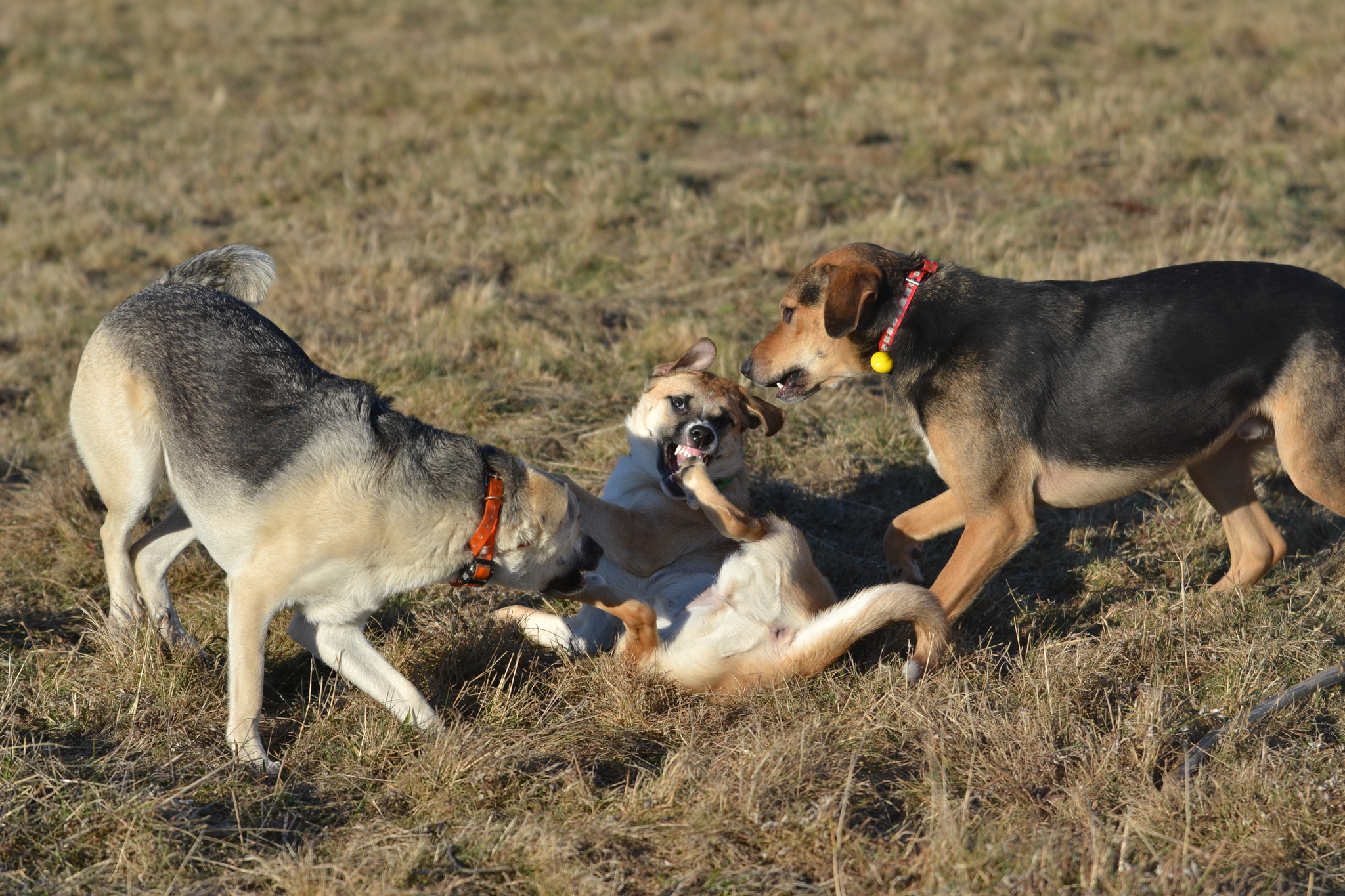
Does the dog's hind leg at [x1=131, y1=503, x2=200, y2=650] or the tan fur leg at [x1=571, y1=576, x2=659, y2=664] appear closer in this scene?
the tan fur leg at [x1=571, y1=576, x2=659, y2=664]

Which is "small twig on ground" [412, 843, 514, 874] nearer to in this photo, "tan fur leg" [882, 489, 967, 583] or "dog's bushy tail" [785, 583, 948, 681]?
"dog's bushy tail" [785, 583, 948, 681]

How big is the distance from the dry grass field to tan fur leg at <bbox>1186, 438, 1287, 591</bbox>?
18 cm

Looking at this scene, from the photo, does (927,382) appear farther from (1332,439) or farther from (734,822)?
(734,822)

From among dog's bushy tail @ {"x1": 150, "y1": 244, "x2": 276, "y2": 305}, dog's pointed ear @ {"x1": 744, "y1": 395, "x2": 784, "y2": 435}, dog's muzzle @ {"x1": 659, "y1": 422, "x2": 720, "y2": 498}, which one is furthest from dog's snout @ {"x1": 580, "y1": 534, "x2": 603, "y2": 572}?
dog's bushy tail @ {"x1": 150, "y1": 244, "x2": 276, "y2": 305}

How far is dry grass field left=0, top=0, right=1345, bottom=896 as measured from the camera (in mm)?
3254

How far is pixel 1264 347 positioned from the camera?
452cm

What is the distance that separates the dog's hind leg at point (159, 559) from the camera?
15.6 feet

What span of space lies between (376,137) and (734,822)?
1029 cm

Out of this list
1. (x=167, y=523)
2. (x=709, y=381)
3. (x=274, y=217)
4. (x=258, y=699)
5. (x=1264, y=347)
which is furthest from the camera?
(x=274, y=217)

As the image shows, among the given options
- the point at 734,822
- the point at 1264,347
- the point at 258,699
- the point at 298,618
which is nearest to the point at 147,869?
the point at 258,699

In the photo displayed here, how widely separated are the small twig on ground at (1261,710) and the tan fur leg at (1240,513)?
0.98 meters

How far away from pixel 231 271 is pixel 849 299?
2944 millimetres

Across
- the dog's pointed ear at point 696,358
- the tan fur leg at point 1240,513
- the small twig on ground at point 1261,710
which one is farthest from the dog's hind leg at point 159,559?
the tan fur leg at point 1240,513

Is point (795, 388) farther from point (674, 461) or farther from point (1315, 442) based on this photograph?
point (1315, 442)
